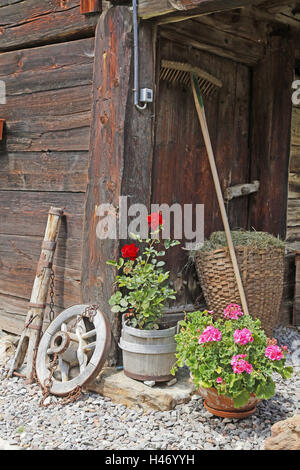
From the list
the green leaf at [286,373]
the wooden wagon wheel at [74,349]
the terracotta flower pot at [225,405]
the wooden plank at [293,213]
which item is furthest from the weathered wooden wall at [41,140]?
the wooden plank at [293,213]

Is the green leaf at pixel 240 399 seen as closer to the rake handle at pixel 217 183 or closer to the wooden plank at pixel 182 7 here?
the rake handle at pixel 217 183

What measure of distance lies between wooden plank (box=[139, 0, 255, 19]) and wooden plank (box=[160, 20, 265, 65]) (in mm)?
278

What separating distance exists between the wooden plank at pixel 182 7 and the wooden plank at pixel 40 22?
1.57 feet

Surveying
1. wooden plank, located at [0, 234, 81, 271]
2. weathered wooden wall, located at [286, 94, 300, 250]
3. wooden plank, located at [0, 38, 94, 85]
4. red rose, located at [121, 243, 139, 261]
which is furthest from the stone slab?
wooden plank, located at [0, 38, 94, 85]

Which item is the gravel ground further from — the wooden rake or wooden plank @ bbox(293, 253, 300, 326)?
wooden plank @ bbox(293, 253, 300, 326)

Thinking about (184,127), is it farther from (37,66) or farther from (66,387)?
(66,387)

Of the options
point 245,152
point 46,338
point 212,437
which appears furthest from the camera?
point 245,152

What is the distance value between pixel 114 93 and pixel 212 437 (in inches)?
85.2

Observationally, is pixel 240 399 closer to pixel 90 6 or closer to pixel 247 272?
pixel 247 272

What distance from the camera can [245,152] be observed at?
15.2 feet

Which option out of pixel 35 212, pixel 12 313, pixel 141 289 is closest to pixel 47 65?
pixel 35 212

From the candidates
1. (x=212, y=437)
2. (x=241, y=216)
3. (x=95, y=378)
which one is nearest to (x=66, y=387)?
(x=95, y=378)

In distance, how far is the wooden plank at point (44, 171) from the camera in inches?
157

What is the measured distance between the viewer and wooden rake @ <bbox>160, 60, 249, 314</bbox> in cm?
383
